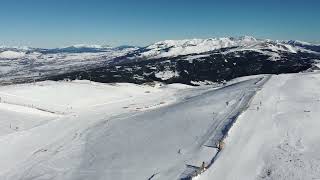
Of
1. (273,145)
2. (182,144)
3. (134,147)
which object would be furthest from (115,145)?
(273,145)

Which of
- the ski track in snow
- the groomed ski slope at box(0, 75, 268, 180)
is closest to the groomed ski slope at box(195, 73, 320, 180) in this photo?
the ski track in snow

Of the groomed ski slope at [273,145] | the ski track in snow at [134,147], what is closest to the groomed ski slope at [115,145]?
the ski track in snow at [134,147]

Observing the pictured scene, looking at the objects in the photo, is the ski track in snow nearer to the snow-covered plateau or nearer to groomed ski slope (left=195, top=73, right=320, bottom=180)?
the snow-covered plateau

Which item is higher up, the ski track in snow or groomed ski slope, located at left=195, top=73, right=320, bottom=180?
groomed ski slope, located at left=195, top=73, right=320, bottom=180

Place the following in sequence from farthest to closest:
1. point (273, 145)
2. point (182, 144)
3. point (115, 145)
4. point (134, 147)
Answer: point (115, 145), point (134, 147), point (182, 144), point (273, 145)

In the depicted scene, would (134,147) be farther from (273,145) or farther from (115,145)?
(273,145)

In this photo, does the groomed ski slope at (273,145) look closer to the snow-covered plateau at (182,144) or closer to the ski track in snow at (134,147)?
the snow-covered plateau at (182,144)

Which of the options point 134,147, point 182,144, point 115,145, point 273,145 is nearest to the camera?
point 273,145

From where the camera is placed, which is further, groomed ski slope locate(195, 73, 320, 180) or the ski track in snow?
the ski track in snow

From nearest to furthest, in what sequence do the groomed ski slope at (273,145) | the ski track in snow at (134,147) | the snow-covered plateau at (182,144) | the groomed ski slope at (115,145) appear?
the groomed ski slope at (273,145) < the snow-covered plateau at (182,144) < the ski track in snow at (134,147) < the groomed ski slope at (115,145)
